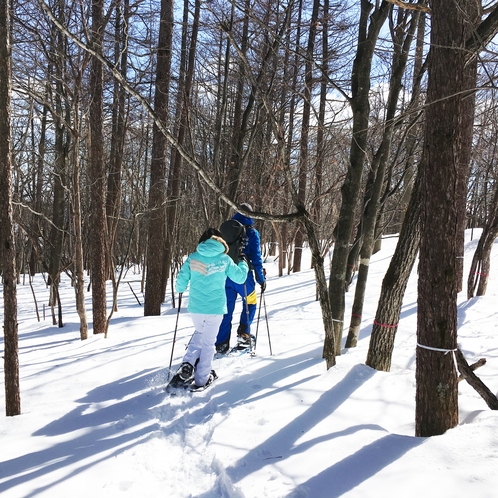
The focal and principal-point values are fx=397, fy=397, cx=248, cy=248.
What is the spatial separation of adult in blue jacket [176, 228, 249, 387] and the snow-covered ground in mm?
280

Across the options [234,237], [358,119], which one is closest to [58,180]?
[234,237]

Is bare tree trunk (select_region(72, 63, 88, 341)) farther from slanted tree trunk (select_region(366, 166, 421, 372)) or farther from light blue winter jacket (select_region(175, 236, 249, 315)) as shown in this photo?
slanted tree trunk (select_region(366, 166, 421, 372))

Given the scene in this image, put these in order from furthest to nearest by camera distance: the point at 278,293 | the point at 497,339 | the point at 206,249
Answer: the point at 278,293, the point at 497,339, the point at 206,249

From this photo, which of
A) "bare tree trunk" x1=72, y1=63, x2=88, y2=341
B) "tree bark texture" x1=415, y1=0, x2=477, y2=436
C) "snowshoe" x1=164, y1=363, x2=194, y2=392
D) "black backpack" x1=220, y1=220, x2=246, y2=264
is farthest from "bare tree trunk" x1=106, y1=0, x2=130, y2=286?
"tree bark texture" x1=415, y1=0, x2=477, y2=436

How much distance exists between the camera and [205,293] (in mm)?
4332

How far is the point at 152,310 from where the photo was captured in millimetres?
9594

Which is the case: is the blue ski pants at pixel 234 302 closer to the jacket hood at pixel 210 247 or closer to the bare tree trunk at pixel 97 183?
the jacket hood at pixel 210 247

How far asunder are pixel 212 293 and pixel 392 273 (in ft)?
6.53

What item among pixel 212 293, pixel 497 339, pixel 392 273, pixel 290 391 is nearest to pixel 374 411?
pixel 290 391

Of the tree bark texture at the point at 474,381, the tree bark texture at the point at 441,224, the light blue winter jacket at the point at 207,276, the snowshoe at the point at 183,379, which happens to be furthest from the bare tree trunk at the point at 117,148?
the tree bark texture at the point at 474,381

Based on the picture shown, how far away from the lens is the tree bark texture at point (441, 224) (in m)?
2.75

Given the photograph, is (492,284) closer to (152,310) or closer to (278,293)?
(278,293)

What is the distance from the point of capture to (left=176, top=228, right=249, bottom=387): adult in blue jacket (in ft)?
14.0

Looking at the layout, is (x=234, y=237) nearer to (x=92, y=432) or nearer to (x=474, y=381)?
(x=92, y=432)
